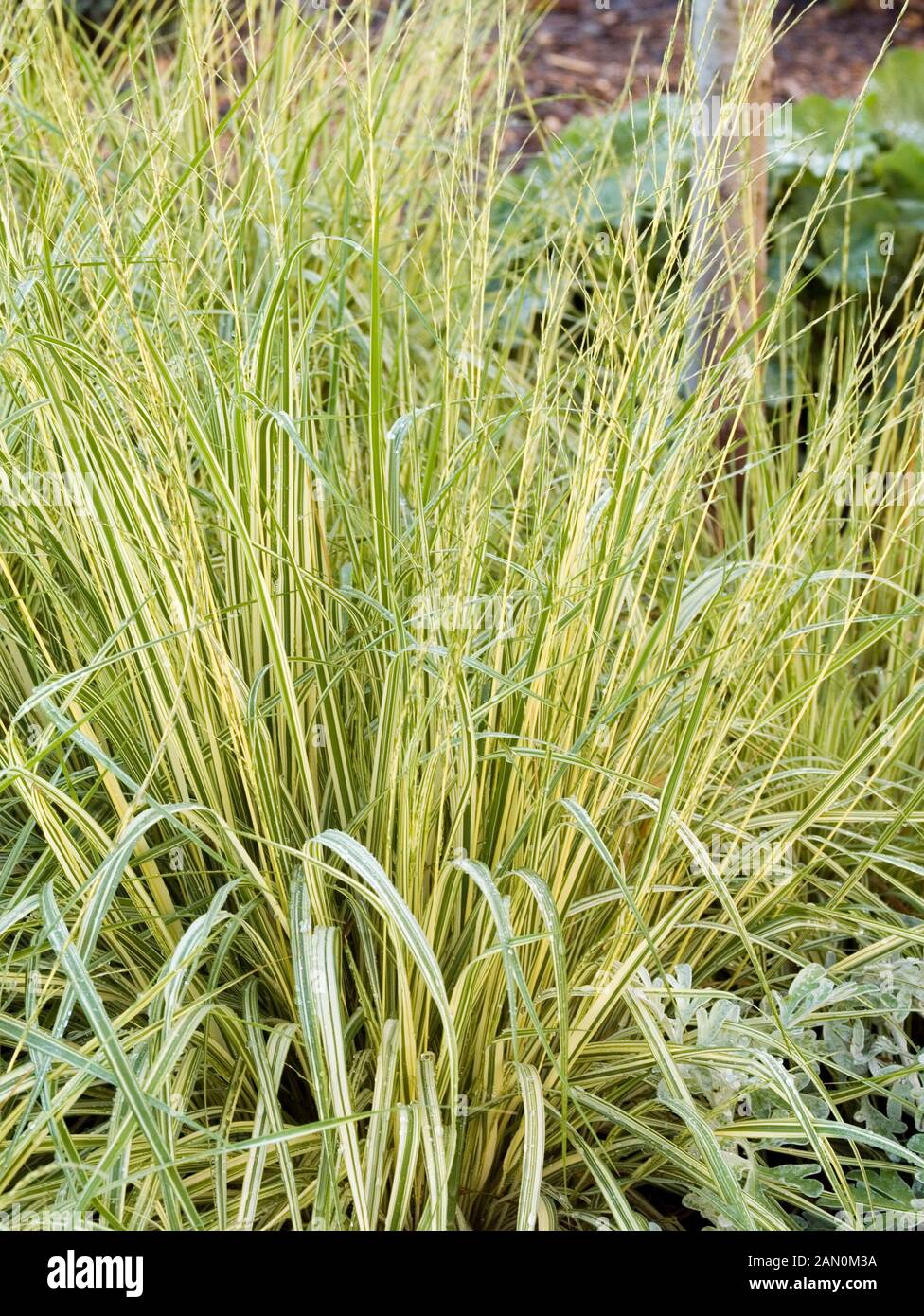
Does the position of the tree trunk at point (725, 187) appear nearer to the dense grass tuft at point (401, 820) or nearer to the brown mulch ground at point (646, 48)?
the dense grass tuft at point (401, 820)

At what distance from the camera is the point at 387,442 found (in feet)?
4.95

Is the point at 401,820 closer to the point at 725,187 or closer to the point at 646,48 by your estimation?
the point at 725,187

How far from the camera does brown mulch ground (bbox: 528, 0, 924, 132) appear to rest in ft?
16.0

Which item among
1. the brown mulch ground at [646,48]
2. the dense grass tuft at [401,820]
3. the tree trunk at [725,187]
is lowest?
the dense grass tuft at [401,820]

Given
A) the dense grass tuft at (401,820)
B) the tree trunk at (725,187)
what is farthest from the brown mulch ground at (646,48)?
the dense grass tuft at (401,820)

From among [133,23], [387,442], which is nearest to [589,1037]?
[387,442]

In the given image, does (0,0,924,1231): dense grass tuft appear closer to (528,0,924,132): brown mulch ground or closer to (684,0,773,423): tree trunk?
(684,0,773,423): tree trunk

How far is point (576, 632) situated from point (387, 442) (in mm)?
325

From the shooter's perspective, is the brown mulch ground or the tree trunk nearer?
the tree trunk

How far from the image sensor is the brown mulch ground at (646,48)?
4.88 m

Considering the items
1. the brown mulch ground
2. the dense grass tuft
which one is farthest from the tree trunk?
the brown mulch ground

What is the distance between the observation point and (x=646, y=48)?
521 cm

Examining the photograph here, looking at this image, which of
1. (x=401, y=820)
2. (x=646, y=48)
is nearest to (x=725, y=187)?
(x=401, y=820)
